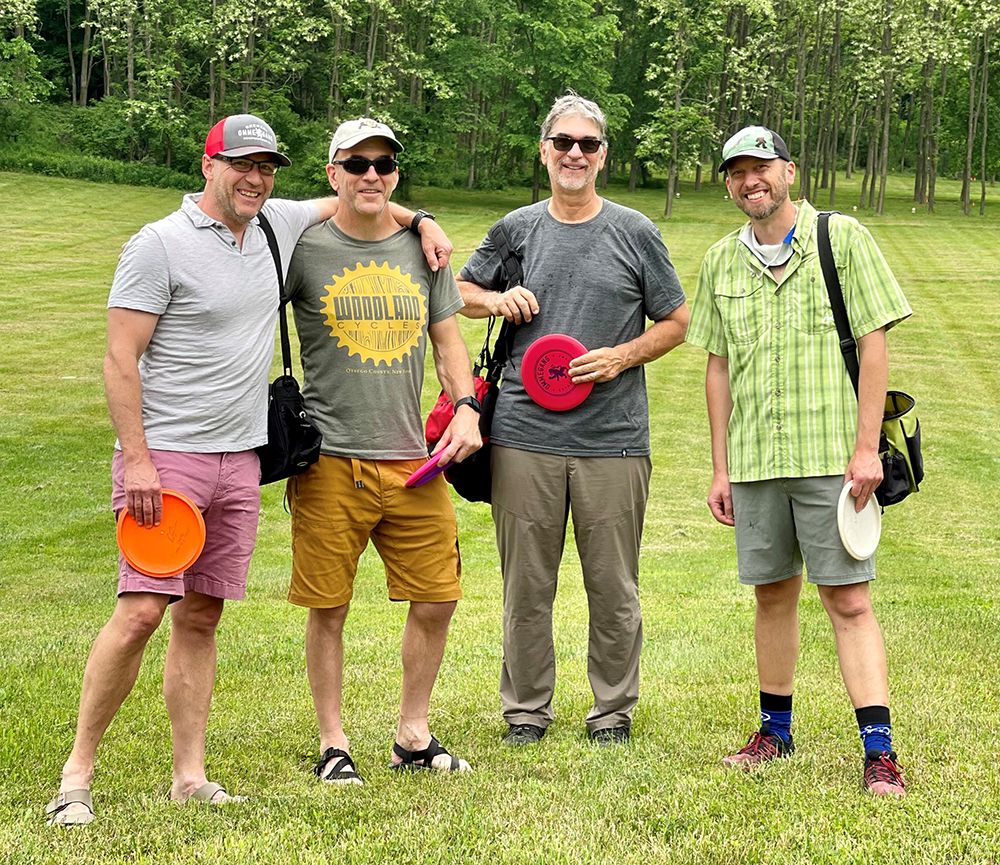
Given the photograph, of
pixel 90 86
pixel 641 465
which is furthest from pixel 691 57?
pixel 641 465

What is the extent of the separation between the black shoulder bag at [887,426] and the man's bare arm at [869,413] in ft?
0.18

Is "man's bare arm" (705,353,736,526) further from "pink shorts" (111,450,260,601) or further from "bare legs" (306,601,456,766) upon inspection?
"pink shorts" (111,450,260,601)

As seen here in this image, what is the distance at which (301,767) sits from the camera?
182 inches

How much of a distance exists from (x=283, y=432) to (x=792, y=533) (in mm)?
1968

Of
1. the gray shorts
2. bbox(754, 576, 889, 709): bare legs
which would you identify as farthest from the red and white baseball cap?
bbox(754, 576, 889, 709): bare legs

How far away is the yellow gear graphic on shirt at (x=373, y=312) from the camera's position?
4.47m

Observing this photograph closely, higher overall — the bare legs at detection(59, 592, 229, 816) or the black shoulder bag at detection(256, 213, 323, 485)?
the black shoulder bag at detection(256, 213, 323, 485)

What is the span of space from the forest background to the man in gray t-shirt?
3984cm

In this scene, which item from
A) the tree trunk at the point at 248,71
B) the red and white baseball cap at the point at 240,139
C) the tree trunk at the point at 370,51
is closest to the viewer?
the red and white baseball cap at the point at 240,139

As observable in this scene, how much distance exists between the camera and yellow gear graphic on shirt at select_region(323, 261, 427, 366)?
447 cm

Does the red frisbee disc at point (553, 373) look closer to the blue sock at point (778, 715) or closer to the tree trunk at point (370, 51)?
the blue sock at point (778, 715)

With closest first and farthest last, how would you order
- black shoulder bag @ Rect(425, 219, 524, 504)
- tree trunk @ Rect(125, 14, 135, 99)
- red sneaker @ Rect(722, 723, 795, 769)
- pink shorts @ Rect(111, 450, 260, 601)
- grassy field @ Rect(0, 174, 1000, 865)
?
1. grassy field @ Rect(0, 174, 1000, 865)
2. pink shorts @ Rect(111, 450, 260, 601)
3. red sneaker @ Rect(722, 723, 795, 769)
4. black shoulder bag @ Rect(425, 219, 524, 504)
5. tree trunk @ Rect(125, 14, 135, 99)

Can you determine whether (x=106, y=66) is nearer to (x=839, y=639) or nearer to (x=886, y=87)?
(x=886, y=87)

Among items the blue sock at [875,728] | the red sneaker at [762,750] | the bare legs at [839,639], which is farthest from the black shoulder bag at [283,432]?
the blue sock at [875,728]
